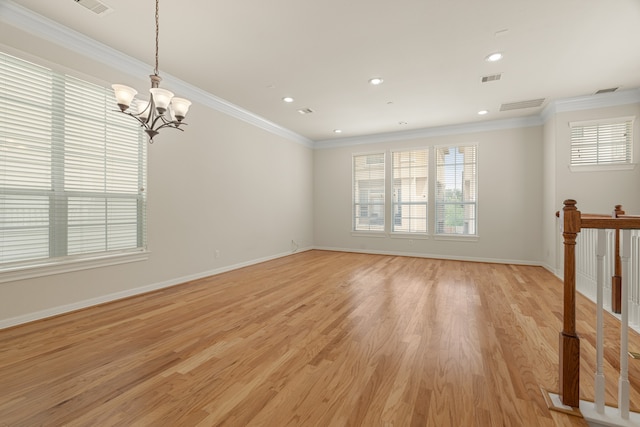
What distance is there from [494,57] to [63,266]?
557 cm

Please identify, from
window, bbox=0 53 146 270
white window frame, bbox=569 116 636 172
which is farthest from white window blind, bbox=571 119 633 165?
window, bbox=0 53 146 270

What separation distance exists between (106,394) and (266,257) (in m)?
4.45

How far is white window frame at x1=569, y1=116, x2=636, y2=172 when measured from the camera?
4.49 m

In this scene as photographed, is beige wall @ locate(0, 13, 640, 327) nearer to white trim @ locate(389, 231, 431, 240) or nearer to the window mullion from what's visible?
white trim @ locate(389, 231, 431, 240)

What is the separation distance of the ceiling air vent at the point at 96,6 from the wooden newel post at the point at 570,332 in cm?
405

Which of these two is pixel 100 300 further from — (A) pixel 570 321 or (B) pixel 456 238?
(B) pixel 456 238

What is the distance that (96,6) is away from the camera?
2.62 meters

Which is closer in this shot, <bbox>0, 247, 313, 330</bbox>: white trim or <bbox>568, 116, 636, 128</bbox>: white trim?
<bbox>0, 247, 313, 330</bbox>: white trim

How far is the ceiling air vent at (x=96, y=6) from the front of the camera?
256 centimetres

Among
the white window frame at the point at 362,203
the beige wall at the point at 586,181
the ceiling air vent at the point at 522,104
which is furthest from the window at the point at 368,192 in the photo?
the beige wall at the point at 586,181

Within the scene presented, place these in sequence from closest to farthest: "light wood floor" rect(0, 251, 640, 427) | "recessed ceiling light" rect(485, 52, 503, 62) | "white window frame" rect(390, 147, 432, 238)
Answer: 1. "light wood floor" rect(0, 251, 640, 427)
2. "recessed ceiling light" rect(485, 52, 503, 62)
3. "white window frame" rect(390, 147, 432, 238)

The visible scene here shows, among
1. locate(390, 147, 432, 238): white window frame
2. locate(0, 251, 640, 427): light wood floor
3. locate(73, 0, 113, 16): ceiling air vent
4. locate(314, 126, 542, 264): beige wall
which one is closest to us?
locate(0, 251, 640, 427): light wood floor

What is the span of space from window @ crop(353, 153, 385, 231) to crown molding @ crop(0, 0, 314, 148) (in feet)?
12.0

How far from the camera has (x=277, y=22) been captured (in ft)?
9.27
